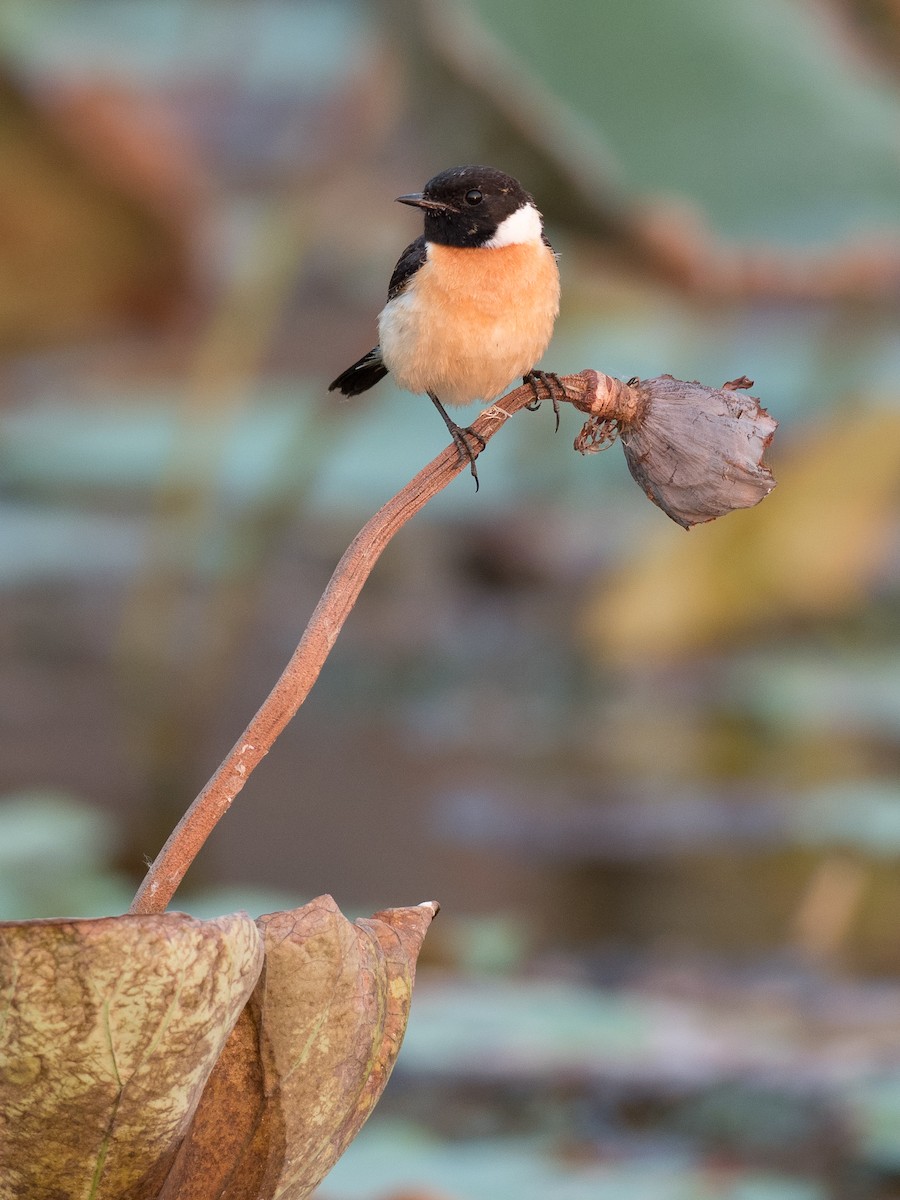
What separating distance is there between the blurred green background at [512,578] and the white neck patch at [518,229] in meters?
0.91

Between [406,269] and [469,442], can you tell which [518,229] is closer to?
[406,269]

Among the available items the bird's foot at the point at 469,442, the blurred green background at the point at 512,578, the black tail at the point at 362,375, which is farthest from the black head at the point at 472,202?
the blurred green background at the point at 512,578

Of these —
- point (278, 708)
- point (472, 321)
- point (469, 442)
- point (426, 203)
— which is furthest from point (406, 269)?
point (278, 708)

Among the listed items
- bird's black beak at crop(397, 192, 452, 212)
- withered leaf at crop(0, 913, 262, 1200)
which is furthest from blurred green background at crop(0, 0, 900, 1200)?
withered leaf at crop(0, 913, 262, 1200)

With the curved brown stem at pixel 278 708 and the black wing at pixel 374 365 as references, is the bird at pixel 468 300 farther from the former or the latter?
the curved brown stem at pixel 278 708

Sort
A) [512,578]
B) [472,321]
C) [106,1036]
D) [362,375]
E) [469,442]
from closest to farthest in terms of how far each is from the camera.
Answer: [106,1036] < [469,442] < [472,321] < [362,375] < [512,578]

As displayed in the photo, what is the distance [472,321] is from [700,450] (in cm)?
43

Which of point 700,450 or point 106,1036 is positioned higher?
point 700,450

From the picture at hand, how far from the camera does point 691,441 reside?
82 cm

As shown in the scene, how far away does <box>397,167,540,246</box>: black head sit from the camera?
134 cm

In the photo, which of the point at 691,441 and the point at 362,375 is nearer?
the point at 691,441

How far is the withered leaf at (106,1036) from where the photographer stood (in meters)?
0.64

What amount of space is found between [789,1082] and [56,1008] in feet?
5.17

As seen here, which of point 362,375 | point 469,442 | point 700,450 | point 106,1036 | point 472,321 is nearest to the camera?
point 106,1036
